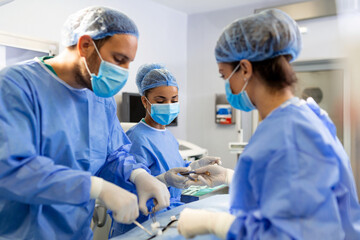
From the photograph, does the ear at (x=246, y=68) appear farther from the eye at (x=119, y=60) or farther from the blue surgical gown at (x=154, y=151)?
the blue surgical gown at (x=154, y=151)

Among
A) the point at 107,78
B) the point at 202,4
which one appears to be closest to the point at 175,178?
the point at 107,78

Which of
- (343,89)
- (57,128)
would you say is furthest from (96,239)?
(343,89)

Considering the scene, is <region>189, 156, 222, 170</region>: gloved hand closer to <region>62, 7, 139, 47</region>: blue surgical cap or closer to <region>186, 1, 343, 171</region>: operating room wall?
<region>62, 7, 139, 47</region>: blue surgical cap

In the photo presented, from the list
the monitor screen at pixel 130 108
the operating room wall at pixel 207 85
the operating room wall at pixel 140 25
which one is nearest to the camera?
the operating room wall at pixel 140 25

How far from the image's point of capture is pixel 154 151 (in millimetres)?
1739

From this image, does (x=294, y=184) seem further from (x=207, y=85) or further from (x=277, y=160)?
(x=207, y=85)

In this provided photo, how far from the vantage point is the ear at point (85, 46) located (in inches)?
45.8

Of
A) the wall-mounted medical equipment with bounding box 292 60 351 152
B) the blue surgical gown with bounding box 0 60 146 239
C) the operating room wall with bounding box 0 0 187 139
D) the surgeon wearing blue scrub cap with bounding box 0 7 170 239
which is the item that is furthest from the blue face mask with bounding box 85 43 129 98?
the wall-mounted medical equipment with bounding box 292 60 351 152

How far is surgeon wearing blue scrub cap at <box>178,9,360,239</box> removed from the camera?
817 mm

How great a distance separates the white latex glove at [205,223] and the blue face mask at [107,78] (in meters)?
0.54

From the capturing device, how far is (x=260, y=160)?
2.86 feet

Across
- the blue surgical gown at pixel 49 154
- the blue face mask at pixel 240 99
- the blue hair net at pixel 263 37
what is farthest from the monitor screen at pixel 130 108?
the blue hair net at pixel 263 37

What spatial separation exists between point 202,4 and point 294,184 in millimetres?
3887

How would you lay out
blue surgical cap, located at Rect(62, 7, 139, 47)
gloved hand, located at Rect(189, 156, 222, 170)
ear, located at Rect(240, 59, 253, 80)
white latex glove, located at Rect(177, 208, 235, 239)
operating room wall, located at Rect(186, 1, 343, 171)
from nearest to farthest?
white latex glove, located at Rect(177, 208, 235, 239)
ear, located at Rect(240, 59, 253, 80)
blue surgical cap, located at Rect(62, 7, 139, 47)
gloved hand, located at Rect(189, 156, 222, 170)
operating room wall, located at Rect(186, 1, 343, 171)
